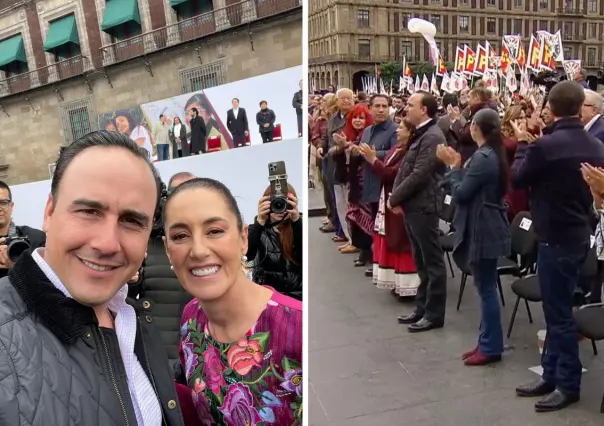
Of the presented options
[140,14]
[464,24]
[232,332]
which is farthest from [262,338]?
[464,24]

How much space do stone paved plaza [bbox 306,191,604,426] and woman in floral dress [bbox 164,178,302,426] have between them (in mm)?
1360

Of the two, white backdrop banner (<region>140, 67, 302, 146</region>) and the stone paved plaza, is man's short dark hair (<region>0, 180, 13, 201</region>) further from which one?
the stone paved plaza

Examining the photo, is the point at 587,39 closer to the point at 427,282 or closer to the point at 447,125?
the point at 447,125

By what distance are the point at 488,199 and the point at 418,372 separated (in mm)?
864

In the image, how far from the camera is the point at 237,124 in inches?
44.0

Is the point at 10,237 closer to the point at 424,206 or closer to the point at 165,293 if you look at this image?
the point at 165,293

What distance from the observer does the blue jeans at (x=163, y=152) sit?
1105 mm

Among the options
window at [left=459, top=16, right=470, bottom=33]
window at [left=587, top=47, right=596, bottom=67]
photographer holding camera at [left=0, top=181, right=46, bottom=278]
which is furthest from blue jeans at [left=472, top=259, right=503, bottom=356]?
photographer holding camera at [left=0, top=181, right=46, bottom=278]

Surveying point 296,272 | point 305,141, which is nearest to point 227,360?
point 296,272

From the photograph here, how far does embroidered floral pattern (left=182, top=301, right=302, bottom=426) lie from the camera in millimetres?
937

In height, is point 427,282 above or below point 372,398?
above

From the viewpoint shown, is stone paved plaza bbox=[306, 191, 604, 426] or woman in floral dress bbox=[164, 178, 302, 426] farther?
stone paved plaza bbox=[306, 191, 604, 426]

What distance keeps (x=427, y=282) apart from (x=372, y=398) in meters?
0.80

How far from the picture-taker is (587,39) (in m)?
2.18
